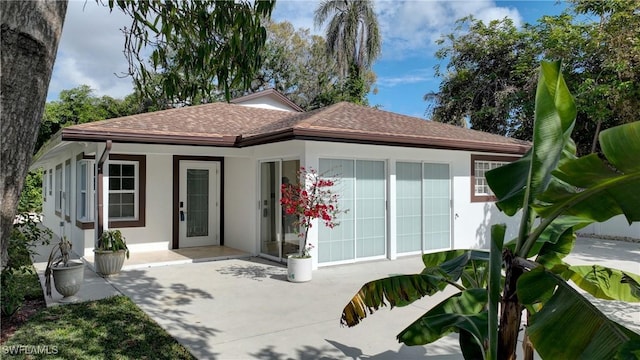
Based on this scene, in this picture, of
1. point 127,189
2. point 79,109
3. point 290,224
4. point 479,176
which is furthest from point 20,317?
point 79,109

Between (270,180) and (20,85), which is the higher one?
(20,85)

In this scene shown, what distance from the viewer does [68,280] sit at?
22.3 ft

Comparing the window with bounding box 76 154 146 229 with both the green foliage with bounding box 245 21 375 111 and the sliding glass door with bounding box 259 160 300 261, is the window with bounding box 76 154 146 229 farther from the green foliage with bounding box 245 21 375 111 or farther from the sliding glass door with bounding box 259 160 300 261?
the green foliage with bounding box 245 21 375 111

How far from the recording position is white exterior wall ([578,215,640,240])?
49.3 feet

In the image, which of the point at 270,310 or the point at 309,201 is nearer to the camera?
the point at 270,310

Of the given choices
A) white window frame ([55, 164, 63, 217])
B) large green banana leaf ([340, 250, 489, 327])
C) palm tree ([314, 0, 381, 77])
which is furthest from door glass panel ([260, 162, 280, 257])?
palm tree ([314, 0, 381, 77])

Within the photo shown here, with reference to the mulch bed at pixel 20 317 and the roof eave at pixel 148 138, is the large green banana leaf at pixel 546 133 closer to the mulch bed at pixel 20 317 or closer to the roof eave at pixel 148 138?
the mulch bed at pixel 20 317

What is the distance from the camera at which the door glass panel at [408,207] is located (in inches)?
427

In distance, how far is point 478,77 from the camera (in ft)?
72.1

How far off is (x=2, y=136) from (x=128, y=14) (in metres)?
2.68

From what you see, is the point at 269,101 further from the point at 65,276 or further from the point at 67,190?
the point at 65,276

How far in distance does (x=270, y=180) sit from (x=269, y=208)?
0.76 m

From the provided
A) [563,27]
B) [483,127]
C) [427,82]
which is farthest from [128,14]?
[427,82]

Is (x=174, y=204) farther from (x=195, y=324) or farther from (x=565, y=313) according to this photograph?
(x=565, y=313)
